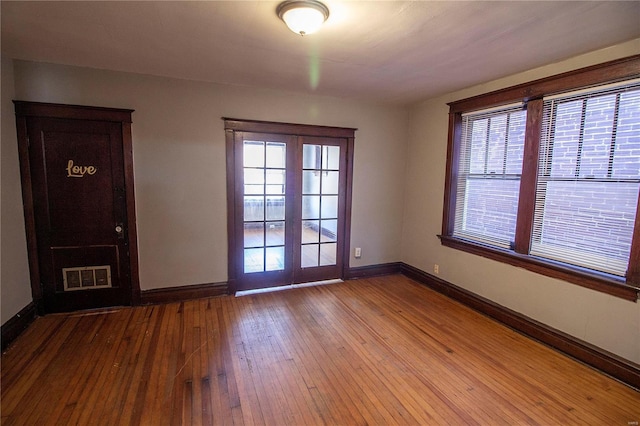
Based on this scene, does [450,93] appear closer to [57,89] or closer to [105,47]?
[105,47]

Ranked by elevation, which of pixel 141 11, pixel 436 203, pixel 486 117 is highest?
pixel 141 11

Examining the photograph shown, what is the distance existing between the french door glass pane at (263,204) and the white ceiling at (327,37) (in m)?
0.92

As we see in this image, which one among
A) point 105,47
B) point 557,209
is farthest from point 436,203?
point 105,47

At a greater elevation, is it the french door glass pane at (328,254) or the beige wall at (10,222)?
the beige wall at (10,222)

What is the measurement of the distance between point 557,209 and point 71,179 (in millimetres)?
4841

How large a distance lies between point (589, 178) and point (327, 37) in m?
2.49

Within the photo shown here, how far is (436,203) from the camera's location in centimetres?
418

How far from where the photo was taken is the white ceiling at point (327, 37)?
75.3 inches

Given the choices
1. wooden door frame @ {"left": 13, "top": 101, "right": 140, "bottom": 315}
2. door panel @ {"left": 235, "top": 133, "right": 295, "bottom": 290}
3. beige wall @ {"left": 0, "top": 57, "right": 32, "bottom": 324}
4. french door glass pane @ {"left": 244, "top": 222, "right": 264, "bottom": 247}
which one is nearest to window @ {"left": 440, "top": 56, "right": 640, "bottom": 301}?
door panel @ {"left": 235, "top": 133, "right": 295, "bottom": 290}

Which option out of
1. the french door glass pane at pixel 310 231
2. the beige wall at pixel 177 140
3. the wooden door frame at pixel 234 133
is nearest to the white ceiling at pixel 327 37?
the beige wall at pixel 177 140

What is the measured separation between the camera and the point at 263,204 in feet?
13.0

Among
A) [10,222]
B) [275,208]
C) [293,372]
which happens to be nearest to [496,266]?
[293,372]

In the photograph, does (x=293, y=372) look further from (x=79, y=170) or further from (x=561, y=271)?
(x=79, y=170)

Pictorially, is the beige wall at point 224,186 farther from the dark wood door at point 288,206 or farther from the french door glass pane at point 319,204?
the french door glass pane at point 319,204
